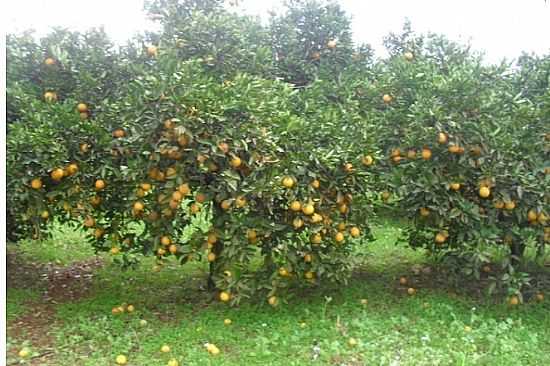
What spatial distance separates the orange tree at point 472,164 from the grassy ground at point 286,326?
0.34 m

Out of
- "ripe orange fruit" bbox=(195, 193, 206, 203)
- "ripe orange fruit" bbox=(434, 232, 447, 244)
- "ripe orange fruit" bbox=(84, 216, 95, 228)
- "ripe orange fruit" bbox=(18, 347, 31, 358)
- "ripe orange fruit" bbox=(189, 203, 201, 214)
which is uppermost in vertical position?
"ripe orange fruit" bbox=(195, 193, 206, 203)

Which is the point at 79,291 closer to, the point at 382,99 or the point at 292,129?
the point at 292,129

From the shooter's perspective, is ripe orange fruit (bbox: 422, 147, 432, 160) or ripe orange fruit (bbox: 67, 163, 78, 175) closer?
ripe orange fruit (bbox: 67, 163, 78, 175)

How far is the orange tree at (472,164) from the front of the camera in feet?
12.8

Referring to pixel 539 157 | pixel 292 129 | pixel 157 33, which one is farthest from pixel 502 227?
pixel 157 33

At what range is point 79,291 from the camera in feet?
15.2

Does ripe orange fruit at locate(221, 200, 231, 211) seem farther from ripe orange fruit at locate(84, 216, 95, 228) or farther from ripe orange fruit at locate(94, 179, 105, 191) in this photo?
ripe orange fruit at locate(84, 216, 95, 228)

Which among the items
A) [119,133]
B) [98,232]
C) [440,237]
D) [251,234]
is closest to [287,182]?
[251,234]

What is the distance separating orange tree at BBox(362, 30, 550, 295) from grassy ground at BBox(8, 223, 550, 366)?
1.10 feet

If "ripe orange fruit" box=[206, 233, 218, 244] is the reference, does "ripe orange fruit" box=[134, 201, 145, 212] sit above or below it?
above

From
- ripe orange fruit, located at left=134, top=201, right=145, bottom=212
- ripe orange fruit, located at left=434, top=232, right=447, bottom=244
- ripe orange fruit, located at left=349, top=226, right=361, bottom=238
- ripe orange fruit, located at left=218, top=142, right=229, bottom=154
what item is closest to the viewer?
ripe orange fruit, located at left=218, top=142, right=229, bottom=154

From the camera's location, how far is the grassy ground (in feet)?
11.3

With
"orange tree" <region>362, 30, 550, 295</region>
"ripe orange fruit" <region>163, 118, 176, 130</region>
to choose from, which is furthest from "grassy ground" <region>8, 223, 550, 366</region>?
"ripe orange fruit" <region>163, 118, 176, 130</region>

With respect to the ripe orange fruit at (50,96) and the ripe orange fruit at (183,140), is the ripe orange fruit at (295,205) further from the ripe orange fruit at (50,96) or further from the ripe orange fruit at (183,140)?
the ripe orange fruit at (50,96)
